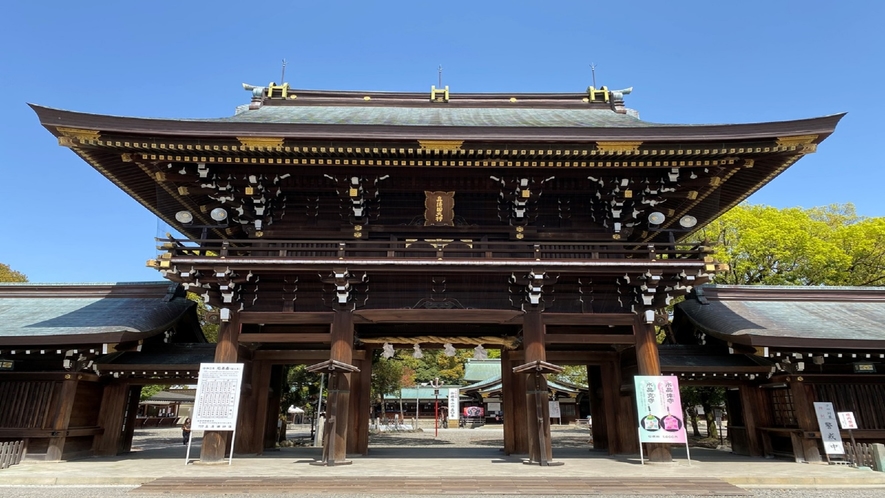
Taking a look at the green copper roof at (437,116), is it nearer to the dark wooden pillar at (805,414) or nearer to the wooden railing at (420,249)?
the wooden railing at (420,249)

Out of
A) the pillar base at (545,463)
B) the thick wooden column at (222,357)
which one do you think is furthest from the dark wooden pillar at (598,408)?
the thick wooden column at (222,357)

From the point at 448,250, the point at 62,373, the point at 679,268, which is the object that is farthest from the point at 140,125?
the point at 679,268

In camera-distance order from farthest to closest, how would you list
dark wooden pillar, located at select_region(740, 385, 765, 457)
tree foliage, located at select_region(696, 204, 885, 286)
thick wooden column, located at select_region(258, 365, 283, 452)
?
tree foliage, located at select_region(696, 204, 885, 286) → thick wooden column, located at select_region(258, 365, 283, 452) → dark wooden pillar, located at select_region(740, 385, 765, 457)

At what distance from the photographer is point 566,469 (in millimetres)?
10391

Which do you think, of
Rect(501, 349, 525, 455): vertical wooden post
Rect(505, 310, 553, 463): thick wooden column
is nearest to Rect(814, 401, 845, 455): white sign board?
Rect(505, 310, 553, 463): thick wooden column

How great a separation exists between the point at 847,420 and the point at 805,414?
2.71ft

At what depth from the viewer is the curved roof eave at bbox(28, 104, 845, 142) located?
419 inches

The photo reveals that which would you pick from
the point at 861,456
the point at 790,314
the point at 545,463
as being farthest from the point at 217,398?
the point at 790,314

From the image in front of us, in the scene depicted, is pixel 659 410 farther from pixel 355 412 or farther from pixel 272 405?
pixel 272 405

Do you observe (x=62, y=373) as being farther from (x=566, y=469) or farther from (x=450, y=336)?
(x=566, y=469)

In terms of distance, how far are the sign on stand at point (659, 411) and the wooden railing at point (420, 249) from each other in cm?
291

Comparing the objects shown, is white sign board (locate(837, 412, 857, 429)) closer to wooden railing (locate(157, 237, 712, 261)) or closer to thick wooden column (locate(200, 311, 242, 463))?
wooden railing (locate(157, 237, 712, 261))

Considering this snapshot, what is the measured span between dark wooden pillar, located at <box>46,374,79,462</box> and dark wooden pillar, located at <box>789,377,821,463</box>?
58.7ft

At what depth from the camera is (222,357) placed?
37.8ft
